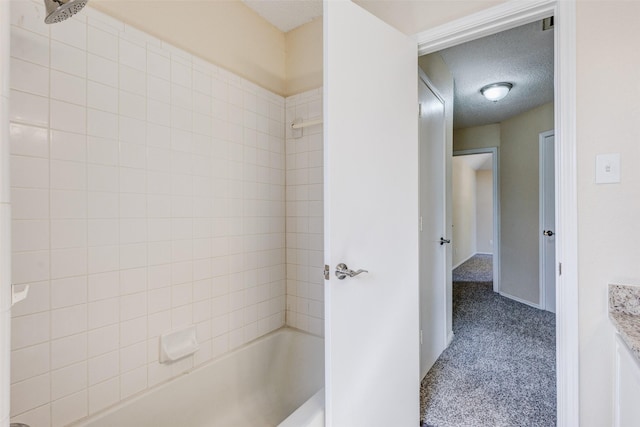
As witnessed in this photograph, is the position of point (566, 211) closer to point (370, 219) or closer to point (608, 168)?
point (608, 168)

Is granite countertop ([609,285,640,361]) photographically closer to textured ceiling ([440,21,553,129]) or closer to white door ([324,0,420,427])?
white door ([324,0,420,427])

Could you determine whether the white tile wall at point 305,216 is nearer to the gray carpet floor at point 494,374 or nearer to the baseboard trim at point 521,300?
the gray carpet floor at point 494,374

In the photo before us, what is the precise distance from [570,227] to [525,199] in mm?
3228

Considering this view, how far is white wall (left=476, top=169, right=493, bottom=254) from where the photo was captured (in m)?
8.11

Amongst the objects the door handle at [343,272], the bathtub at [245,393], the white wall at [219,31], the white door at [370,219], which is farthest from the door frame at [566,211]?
the white wall at [219,31]

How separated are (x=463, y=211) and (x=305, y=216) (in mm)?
6289

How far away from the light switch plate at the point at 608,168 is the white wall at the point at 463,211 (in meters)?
5.45

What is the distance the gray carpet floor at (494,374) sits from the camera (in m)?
1.68

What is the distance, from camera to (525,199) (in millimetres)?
3818

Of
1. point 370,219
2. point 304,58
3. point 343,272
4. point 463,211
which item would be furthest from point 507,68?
point 463,211

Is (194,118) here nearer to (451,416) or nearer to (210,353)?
(210,353)

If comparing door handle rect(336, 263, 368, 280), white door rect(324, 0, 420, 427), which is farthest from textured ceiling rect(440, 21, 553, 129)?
door handle rect(336, 263, 368, 280)

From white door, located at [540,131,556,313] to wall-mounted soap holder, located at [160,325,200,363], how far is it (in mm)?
3959

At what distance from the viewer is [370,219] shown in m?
1.26
